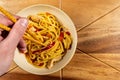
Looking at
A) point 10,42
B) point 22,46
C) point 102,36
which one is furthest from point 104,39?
point 10,42

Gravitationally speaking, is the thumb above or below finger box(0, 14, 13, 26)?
below


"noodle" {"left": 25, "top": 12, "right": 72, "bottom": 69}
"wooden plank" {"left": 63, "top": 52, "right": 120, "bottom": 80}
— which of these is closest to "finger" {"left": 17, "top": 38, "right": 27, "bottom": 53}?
"noodle" {"left": 25, "top": 12, "right": 72, "bottom": 69}

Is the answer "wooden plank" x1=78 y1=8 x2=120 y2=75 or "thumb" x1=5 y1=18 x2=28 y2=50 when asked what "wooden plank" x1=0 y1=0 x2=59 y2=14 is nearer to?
"wooden plank" x1=78 y1=8 x2=120 y2=75

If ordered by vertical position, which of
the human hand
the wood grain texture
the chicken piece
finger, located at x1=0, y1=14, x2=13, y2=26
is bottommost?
the human hand

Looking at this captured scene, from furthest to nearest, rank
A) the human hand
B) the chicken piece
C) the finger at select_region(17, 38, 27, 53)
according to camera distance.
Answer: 1. the chicken piece
2. the finger at select_region(17, 38, 27, 53)
3. the human hand

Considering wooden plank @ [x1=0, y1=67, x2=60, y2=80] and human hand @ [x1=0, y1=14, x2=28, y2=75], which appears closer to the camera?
human hand @ [x1=0, y1=14, x2=28, y2=75]

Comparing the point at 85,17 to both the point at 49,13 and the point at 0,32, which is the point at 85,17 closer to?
the point at 49,13
